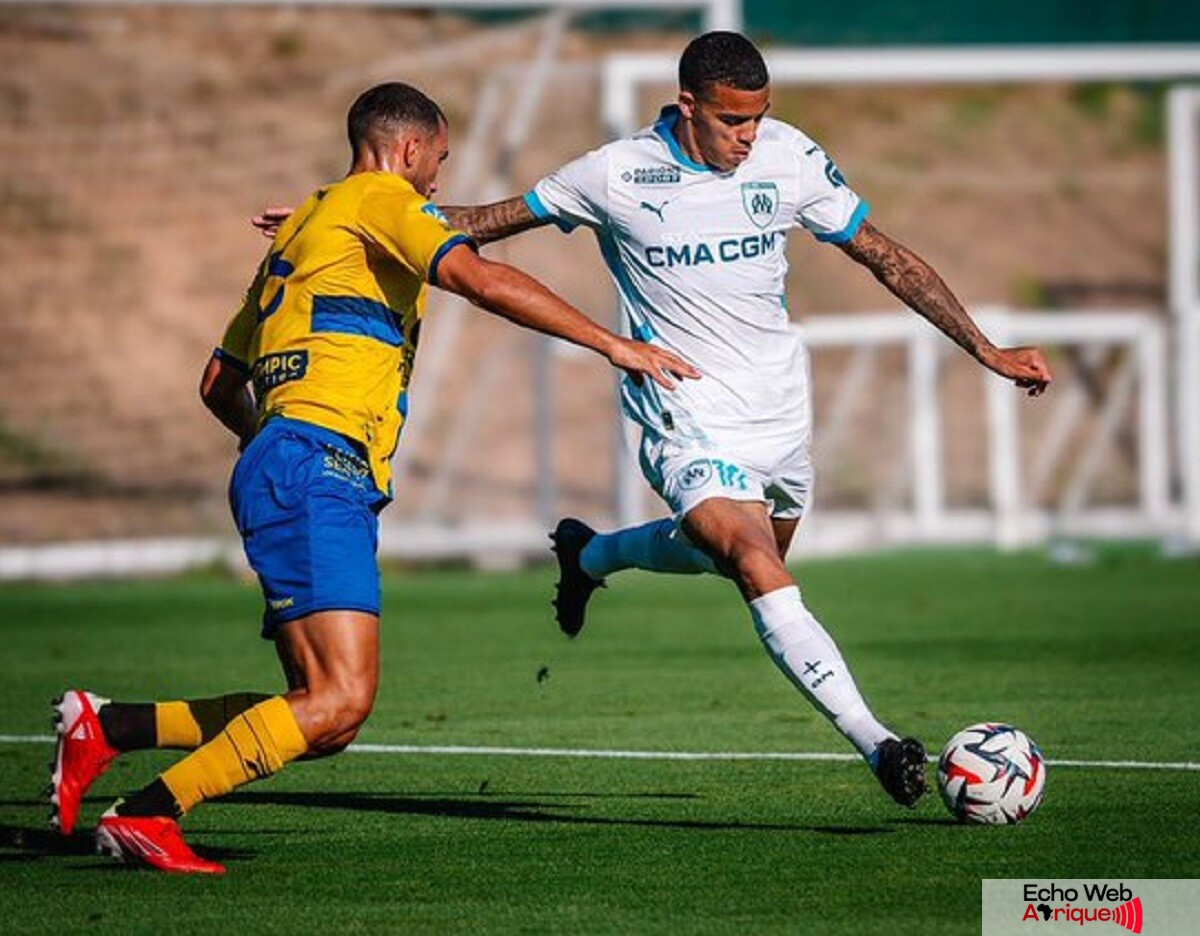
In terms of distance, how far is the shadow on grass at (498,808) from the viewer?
28.2 feet

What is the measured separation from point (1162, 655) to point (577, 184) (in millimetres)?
5601

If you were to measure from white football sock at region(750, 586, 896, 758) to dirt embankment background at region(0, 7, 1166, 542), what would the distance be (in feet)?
46.0

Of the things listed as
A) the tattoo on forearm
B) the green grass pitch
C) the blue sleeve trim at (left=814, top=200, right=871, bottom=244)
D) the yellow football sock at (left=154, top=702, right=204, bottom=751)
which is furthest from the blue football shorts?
the tattoo on forearm

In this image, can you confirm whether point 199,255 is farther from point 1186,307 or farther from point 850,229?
point 850,229

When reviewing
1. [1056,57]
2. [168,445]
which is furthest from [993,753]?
[168,445]

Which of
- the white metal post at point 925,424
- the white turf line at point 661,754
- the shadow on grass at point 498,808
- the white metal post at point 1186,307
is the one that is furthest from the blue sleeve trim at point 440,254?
the white metal post at point 925,424

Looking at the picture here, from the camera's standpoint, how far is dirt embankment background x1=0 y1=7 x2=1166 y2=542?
2292 centimetres

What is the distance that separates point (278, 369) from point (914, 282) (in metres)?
2.57

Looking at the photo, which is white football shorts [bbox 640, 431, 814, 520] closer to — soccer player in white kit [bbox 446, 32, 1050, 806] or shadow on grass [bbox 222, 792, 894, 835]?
soccer player in white kit [bbox 446, 32, 1050, 806]

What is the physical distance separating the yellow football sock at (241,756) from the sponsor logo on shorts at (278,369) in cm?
100

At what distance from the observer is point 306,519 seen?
797 cm

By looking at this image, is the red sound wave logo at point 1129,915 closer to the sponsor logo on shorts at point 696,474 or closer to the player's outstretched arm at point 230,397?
the sponsor logo on shorts at point 696,474

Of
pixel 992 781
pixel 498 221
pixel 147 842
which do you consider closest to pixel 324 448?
pixel 147 842

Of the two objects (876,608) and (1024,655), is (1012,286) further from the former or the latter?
(1024,655)
